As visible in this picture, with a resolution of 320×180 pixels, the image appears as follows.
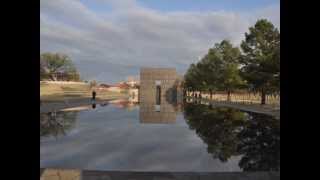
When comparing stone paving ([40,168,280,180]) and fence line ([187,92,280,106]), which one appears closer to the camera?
stone paving ([40,168,280,180])

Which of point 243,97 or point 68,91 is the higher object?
point 68,91

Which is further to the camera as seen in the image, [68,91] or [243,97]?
[68,91]

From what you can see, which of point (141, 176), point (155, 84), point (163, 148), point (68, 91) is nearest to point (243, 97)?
point (155, 84)

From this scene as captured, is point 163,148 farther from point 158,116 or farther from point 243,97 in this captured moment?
point 243,97

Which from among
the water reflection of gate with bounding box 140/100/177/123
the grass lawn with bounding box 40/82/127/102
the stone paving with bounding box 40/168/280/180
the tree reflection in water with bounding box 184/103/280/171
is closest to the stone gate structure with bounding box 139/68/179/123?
the water reflection of gate with bounding box 140/100/177/123

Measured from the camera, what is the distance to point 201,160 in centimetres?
594

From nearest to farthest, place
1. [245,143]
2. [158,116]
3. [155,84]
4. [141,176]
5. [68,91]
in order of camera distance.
Result: [141,176]
[245,143]
[158,116]
[155,84]
[68,91]

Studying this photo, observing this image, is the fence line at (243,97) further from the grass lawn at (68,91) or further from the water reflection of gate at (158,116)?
the grass lawn at (68,91)

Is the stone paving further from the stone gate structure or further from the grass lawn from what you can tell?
the grass lawn

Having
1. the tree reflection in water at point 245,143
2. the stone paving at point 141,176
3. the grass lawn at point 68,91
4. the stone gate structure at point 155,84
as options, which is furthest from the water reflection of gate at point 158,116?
the stone paving at point 141,176
